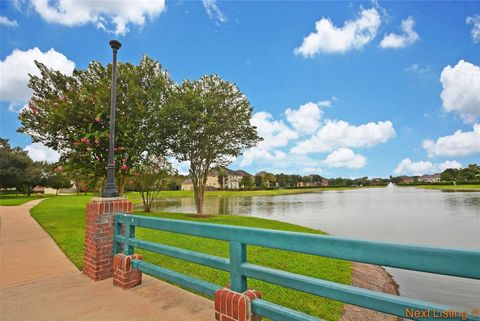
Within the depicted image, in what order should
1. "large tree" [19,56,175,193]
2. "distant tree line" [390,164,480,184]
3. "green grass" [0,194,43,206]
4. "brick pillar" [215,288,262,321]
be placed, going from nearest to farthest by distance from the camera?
"brick pillar" [215,288,262,321]
"large tree" [19,56,175,193]
"green grass" [0,194,43,206]
"distant tree line" [390,164,480,184]

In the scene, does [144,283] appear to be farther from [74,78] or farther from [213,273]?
[74,78]

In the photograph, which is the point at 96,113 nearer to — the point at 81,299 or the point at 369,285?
the point at 81,299

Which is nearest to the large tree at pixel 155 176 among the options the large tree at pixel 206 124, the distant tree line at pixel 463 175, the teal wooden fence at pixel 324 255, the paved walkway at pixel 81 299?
the large tree at pixel 206 124

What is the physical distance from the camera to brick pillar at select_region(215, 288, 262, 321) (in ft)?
8.78

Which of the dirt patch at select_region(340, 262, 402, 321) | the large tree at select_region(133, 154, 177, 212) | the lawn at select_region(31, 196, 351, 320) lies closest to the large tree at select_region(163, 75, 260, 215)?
the large tree at select_region(133, 154, 177, 212)

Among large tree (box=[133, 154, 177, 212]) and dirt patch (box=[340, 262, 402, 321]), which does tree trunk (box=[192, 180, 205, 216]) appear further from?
dirt patch (box=[340, 262, 402, 321])

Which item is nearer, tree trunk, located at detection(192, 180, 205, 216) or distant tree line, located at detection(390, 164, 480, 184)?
tree trunk, located at detection(192, 180, 205, 216)

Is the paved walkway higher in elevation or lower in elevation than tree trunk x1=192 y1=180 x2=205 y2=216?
lower

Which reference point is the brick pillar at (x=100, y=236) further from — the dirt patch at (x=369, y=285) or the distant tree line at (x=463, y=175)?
the distant tree line at (x=463, y=175)

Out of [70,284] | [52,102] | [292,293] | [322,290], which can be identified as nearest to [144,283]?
[70,284]

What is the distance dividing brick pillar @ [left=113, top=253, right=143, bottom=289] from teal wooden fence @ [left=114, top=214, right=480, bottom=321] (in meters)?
1.06

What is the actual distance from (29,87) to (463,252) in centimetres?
2051

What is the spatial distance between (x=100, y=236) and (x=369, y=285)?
659 centimetres

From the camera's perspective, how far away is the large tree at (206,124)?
695 inches
